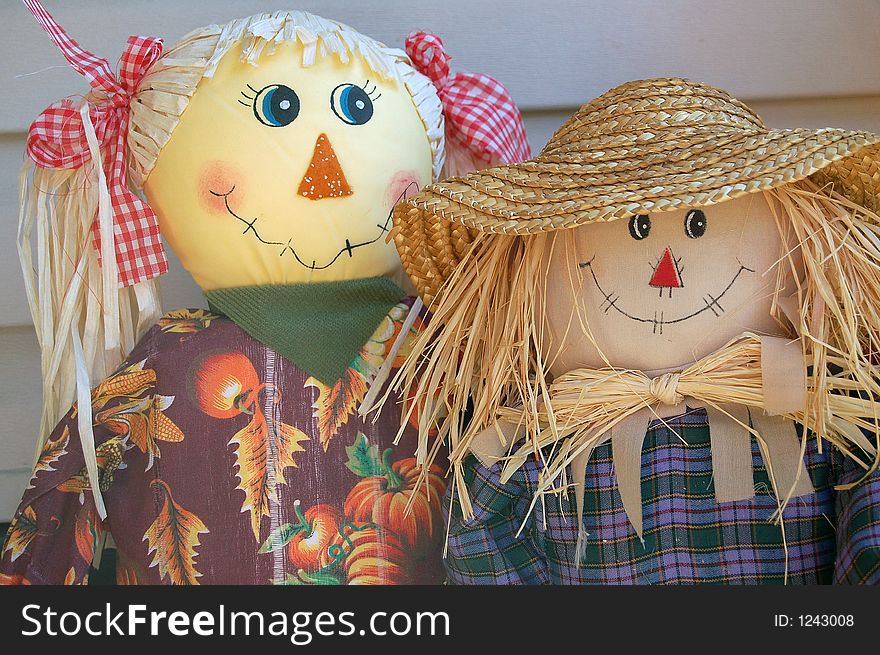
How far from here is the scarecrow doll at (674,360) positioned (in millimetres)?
979

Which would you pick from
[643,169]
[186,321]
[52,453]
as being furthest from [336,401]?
[643,169]

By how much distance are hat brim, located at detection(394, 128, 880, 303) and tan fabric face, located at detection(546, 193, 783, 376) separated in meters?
0.07

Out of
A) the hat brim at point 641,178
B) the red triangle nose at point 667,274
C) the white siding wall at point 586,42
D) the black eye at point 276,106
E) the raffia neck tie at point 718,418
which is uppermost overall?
the white siding wall at point 586,42

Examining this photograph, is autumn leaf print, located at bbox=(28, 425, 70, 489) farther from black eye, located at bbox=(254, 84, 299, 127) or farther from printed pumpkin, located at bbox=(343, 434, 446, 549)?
black eye, located at bbox=(254, 84, 299, 127)

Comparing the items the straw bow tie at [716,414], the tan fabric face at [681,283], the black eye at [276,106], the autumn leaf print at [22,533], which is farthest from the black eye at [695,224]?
the autumn leaf print at [22,533]

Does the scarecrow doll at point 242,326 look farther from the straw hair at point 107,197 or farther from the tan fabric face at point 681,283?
the tan fabric face at point 681,283

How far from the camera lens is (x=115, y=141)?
4.00ft

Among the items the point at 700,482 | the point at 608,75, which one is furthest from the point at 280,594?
the point at 608,75

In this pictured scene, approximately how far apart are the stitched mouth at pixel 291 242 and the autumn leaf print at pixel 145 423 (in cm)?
22

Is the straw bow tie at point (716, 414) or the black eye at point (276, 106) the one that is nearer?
the straw bow tie at point (716, 414)

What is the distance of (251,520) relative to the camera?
1.14 m

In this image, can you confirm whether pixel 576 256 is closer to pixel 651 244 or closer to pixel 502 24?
pixel 651 244

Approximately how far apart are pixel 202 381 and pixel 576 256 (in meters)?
0.47

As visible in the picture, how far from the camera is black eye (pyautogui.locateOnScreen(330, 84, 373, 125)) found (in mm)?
1165
